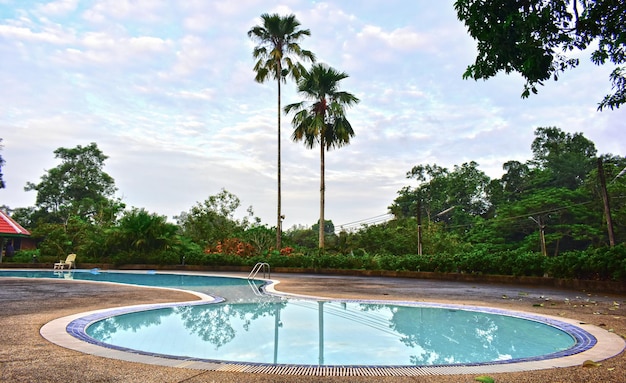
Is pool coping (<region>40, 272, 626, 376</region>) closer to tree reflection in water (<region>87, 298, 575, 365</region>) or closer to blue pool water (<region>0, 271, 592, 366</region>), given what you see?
blue pool water (<region>0, 271, 592, 366</region>)

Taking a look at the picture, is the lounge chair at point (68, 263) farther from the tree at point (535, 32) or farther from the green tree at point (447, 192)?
the green tree at point (447, 192)

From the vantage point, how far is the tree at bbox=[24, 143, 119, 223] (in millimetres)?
47438

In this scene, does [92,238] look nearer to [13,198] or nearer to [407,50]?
[407,50]

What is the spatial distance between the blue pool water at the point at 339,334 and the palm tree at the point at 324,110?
15938 mm

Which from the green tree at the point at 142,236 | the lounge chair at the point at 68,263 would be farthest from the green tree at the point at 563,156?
the lounge chair at the point at 68,263

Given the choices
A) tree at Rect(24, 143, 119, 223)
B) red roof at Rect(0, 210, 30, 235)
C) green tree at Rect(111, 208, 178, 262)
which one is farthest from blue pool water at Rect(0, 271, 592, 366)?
tree at Rect(24, 143, 119, 223)

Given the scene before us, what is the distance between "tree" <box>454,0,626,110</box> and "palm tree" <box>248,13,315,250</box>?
702 inches

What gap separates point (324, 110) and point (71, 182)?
38.4 meters

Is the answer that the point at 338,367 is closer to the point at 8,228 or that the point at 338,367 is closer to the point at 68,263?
the point at 68,263

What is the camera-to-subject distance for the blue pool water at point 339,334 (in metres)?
4.74

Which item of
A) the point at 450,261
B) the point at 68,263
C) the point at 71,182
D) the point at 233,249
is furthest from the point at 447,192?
the point at 71,182

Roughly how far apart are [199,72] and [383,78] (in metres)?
8.35

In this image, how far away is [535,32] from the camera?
6125mm

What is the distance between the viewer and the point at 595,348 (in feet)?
13.6
